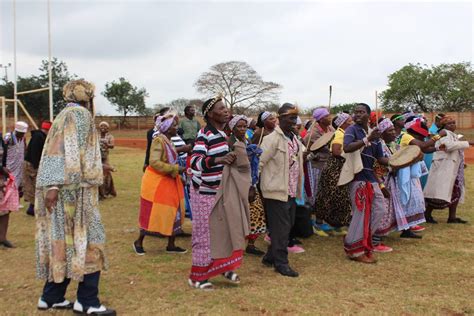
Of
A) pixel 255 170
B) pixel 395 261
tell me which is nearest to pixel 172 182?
pixel 255 170

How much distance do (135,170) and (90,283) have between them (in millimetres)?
13521

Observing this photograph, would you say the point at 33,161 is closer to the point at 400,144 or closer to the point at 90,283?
the point at 90,283

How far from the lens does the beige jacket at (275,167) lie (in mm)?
5020

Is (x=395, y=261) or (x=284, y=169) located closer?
(x=284, y=169)

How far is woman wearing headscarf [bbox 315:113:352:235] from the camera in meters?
6.60

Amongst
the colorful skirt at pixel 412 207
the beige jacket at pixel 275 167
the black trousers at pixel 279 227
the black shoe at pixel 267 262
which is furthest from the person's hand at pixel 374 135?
the black shoe at pixel 267 262

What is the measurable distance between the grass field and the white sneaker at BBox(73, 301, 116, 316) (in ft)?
0.47

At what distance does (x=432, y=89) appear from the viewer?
112 feet

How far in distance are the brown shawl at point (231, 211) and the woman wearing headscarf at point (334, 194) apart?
2.41m

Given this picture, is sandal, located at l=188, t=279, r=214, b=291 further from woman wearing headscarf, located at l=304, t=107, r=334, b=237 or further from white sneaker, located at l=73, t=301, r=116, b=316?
woman wearing headscarf, located at l=304, t=107, r=334, b=237

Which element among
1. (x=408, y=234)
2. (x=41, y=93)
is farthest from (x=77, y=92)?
(x=41, y=93)

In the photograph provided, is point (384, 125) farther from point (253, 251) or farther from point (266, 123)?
point (253, 251)

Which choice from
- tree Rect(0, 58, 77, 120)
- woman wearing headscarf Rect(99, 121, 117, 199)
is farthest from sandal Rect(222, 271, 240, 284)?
tree Rect(0, 58, 77, 120)

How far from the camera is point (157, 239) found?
695 cm
